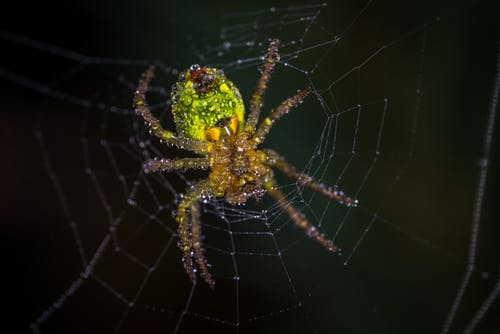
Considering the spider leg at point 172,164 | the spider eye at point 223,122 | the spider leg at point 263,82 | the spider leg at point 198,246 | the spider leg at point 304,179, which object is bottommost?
the spider leg at point 198,246

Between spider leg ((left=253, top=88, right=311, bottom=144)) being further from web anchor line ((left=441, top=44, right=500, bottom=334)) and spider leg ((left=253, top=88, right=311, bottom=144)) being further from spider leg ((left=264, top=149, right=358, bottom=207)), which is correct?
web anchor line ((left=441, top=44, right=500, bottom=334))

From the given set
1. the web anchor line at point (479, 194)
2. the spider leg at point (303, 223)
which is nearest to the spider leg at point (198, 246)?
the spider leg at point (303, 223)

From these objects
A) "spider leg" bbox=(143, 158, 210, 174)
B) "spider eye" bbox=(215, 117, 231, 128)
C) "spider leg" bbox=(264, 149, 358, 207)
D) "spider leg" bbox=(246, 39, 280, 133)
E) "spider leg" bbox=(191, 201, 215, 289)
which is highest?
"spider leg" bbox=(246, 39, 280, 133)

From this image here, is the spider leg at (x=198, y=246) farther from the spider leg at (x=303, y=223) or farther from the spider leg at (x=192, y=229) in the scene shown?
the spider leg at (x=303, y=223)

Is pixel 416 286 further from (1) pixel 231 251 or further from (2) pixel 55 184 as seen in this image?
(2) pixel 55 184

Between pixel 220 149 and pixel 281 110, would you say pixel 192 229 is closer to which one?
pixel 220 149

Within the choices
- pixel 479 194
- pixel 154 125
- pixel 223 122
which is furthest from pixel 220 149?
pixel 479 194

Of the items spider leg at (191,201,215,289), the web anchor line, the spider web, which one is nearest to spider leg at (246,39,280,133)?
the spider web
